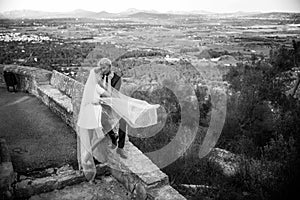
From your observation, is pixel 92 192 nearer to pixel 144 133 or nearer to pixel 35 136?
pixel 35 136

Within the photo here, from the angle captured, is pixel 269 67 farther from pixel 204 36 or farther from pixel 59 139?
pixel 204 36

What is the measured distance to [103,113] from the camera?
4.46 meters

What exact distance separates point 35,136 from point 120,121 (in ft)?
7.84

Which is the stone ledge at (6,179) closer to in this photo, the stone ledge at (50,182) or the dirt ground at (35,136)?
the stone ledge at (50,182)

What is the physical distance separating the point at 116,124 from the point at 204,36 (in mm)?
42452

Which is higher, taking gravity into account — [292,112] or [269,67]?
[269,67]

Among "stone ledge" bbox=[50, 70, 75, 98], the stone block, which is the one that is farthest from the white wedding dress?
"stone ledge" bbox=[50, 70, 75, 98]

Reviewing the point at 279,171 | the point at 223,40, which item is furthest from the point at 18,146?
the point at 223,40

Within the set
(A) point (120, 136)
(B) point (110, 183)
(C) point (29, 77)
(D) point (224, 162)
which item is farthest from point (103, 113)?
A: (D) point (224, 162)

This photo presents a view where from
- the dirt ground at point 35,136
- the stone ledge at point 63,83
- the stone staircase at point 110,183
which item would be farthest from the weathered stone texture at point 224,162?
the stone staircase at point 110,183

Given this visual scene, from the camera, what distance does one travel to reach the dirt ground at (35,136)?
4.87m

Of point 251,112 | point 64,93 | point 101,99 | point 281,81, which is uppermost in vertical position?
point 101,99

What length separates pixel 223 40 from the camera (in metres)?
43.0

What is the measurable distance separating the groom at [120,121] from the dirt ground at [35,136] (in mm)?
864
